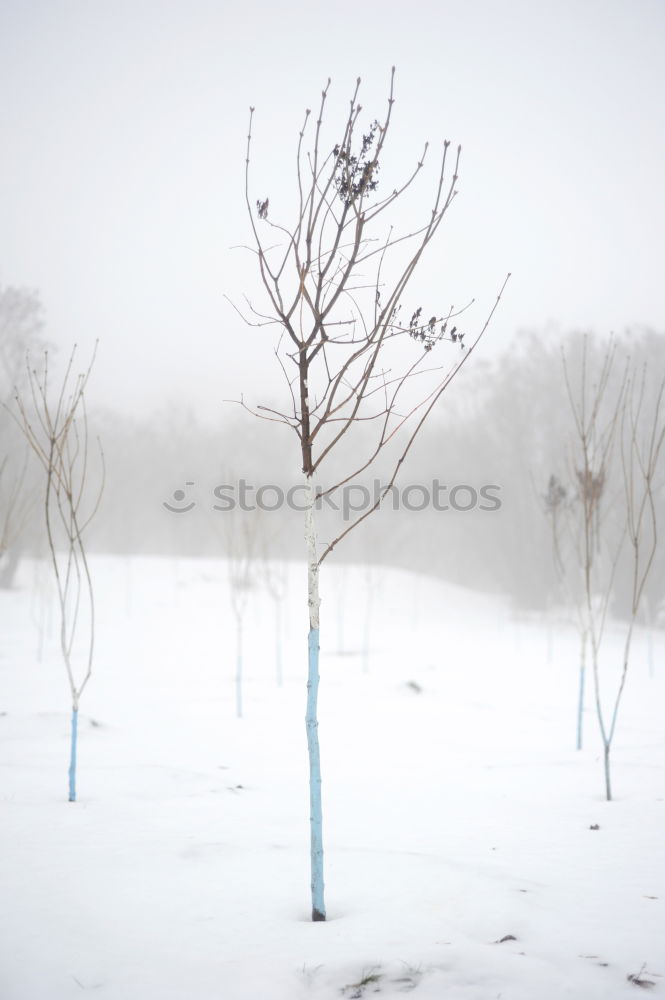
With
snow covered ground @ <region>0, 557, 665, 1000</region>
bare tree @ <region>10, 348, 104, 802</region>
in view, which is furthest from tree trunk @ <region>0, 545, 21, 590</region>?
snow covered ground @ <region>0, 557, 665, 1000</region>

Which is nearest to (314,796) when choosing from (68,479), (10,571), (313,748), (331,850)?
(313,748)

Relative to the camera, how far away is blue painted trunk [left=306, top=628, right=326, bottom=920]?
213 centimetres

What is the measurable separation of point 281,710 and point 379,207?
631 centimetres

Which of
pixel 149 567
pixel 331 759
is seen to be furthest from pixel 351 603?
pixel 331 759

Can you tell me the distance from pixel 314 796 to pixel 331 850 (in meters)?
1.03

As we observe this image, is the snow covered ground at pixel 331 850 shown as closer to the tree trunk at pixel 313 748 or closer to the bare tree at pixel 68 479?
the tree trunk at pixel 313 748

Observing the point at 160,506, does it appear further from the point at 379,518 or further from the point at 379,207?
the point at 379,207

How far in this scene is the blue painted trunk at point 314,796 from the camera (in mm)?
2129

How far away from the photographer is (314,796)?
86.4 inches

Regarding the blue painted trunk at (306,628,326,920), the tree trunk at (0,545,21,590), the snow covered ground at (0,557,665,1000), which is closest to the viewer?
the snow covered ground at (0,557,665,1000)

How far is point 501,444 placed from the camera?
72.8 feet

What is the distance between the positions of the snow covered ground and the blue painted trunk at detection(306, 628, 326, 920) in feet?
0.29

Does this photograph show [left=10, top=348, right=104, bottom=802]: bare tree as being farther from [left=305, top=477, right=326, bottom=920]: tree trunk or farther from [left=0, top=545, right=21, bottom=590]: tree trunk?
[left=0, top=545, right=21, bottom=590]: tree trunk

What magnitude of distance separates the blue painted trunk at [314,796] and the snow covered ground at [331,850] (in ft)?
0.29
